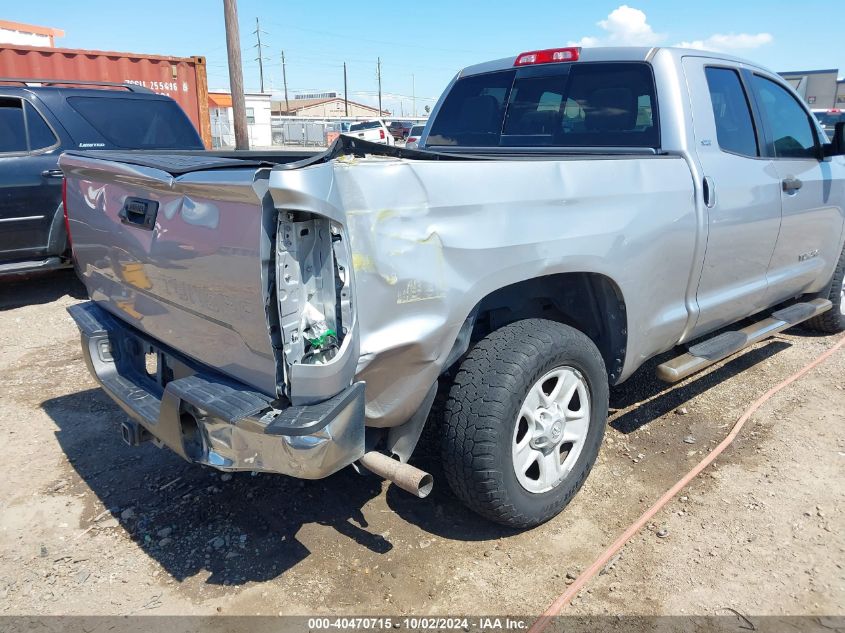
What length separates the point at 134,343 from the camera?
306 cm

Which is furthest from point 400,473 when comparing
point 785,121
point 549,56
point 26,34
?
point 26,34

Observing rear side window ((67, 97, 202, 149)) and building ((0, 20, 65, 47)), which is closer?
rear side window ((67, 97, 202, 149))

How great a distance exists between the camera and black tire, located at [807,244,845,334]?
506 centimetres

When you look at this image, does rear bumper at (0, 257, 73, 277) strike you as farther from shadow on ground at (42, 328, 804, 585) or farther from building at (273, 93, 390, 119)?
building at (273, 93, 390, 119)

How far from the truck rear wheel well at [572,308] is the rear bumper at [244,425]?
88 cm

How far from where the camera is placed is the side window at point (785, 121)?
412cm

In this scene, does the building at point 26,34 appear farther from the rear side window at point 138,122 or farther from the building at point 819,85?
the building at point 819,85

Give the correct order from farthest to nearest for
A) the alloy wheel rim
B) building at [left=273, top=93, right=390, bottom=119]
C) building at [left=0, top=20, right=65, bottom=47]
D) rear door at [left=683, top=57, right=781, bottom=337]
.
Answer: building at [left=273, top=93, right=390, bottom=119] < building at [left=0, top=20, right=65, bottom=47] < rear door at [left=683, top=57, right=781, bottom=337] < the alloy wheel rim

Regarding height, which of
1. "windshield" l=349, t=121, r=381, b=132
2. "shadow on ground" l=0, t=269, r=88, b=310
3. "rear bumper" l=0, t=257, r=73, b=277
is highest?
"windshield" l=349, t=121, r=381, b=132

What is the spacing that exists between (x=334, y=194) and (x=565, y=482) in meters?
1.73

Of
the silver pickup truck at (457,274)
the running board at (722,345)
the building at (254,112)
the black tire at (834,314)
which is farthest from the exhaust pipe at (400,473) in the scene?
the building at (254,112)

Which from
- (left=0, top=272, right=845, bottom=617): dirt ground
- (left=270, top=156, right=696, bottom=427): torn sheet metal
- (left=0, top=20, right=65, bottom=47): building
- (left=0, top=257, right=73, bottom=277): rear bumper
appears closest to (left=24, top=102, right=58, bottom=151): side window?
(left=0, top=257, right=73, bottom=277): rear bumper

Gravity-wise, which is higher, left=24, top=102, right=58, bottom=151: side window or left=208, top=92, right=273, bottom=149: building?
left=208, top=92, right=273, bottom=149: building

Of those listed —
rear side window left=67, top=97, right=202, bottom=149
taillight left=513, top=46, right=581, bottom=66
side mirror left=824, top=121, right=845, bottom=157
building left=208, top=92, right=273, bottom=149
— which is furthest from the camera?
building left=208, top=92, right=273, bottom=149
